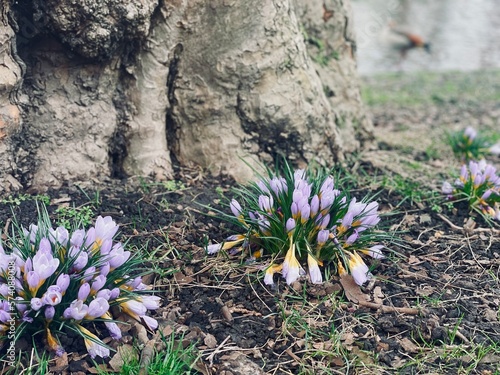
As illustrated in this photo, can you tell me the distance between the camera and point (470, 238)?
3973 millimetres

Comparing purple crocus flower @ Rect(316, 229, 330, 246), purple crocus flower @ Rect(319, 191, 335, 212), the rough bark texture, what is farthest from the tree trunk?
purple crocus flower @ Rect(316, 229, 330, 246)

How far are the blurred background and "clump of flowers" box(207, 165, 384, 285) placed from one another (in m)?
8.33

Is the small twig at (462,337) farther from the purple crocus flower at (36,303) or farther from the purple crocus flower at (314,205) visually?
the purple crocus flower at (36,303)

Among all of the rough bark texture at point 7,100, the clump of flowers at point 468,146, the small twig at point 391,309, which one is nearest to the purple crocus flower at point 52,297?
the rough bark texture at point 7,100

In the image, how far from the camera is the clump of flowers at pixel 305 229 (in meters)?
3.34

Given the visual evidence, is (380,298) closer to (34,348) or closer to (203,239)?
(203,239)

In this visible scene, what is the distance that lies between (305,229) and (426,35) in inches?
540

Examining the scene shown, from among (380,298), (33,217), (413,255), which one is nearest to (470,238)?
(413,255)

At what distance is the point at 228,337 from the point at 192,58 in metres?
1.96

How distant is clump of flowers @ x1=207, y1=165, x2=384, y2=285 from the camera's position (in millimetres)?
3336

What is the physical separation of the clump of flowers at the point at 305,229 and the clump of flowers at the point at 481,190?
101cm

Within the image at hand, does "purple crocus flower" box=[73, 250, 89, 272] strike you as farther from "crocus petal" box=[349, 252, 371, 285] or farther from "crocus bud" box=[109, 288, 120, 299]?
"crocus petal" box=[349, 252, 371, 285]

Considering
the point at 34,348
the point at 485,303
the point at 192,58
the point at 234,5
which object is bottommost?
the point at 485,303

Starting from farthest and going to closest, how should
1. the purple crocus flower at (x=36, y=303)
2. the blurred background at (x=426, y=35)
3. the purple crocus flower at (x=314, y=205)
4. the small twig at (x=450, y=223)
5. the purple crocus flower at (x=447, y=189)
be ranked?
the blurred background at (x=426, y=35) < the purple crocus flower at (x=447, y=189) < the small twig at (x=450, y=223) < the purple crocus flower at (x=314, y=205) < the purple crocus flower at (x=36, y=303)
